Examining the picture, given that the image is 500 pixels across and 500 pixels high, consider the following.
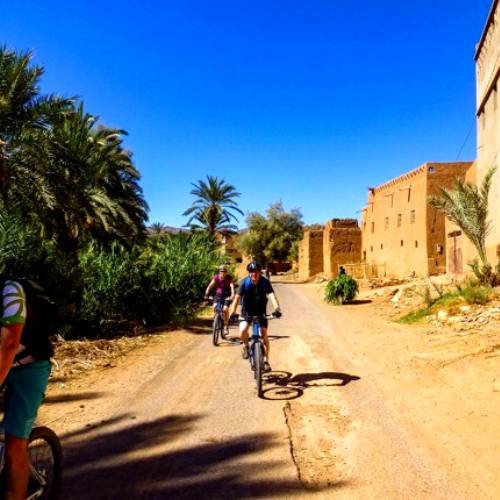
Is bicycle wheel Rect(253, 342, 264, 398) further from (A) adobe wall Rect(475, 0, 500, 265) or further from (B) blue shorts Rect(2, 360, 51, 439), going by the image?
(A) adobe wall Rect(475, 0, 500, 265)

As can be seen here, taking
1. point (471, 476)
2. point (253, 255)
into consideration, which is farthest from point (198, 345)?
point (253, 255)

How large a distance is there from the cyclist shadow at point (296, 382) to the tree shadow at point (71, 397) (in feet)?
7.60

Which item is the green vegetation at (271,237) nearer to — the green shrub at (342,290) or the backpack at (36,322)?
the green shrub at (342,290)

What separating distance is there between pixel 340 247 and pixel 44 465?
3928cm

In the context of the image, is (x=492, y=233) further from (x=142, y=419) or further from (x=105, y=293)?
(x=142, y=419)

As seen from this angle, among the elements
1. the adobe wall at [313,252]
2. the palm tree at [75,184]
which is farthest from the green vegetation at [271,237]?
the palm tree at [75,184]

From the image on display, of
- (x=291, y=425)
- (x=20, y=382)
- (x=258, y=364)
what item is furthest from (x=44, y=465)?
(x=258, y=364)

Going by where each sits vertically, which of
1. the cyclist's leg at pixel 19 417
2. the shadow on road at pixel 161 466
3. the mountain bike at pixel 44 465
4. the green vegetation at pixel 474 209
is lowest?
the shadow on road at pixel 161 466

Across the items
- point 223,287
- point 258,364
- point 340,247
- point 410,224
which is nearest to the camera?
point 258,364

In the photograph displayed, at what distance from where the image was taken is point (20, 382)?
2848 millimetres

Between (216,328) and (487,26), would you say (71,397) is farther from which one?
(487,26)

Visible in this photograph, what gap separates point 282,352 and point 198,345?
90.1 inches

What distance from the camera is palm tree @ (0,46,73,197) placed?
11094mm

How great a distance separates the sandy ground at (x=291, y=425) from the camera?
12.4 ft
